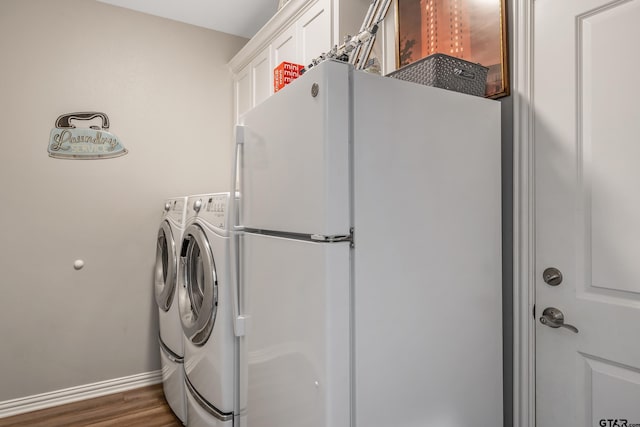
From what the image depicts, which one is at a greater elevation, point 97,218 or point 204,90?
point 204,90

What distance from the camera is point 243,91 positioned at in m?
2.93

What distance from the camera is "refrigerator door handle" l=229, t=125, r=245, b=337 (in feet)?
5.04

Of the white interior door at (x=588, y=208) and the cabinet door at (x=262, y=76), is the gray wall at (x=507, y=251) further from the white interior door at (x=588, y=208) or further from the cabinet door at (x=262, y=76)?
the cabinet door at (x=262, y=76)

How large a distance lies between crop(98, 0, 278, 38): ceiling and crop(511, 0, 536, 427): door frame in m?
1.84

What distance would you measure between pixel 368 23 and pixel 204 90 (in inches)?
80.0

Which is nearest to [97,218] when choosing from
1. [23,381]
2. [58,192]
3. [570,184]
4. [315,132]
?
[58,192]

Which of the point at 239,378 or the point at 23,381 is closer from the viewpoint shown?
the point at 239,378

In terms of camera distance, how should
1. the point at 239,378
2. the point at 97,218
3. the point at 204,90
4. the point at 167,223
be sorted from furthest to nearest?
the point at 204,90 → the point at 97,218 → the point at 167,223 → the point at 239,378

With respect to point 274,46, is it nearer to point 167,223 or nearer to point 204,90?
point 204,90

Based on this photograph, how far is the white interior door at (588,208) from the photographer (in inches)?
43.1

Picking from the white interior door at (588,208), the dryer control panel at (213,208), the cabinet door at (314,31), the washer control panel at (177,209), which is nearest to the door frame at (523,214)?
the white interior door at (588,208)

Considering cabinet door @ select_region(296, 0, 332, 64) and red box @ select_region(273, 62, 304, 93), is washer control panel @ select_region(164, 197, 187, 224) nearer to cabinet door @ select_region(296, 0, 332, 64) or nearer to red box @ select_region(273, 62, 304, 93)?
red box @ select_region(273, 62, 304, 93)

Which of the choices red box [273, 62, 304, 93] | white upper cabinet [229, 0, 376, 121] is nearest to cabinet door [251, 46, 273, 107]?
white upper cabinet [229, 0, 376, 121]

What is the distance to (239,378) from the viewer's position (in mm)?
1625
